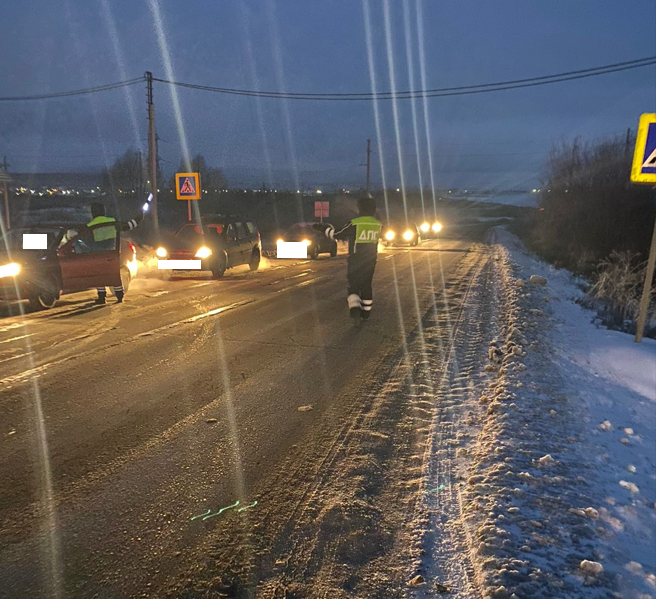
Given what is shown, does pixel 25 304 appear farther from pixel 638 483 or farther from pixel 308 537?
pixel 638 483

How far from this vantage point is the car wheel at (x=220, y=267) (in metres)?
14.7

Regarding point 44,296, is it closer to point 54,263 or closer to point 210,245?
point 54,263

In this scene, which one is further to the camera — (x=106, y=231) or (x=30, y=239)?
(x=106, y=231)

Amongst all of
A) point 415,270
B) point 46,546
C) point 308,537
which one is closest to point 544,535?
point 308,537

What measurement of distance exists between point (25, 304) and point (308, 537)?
32.1 feet

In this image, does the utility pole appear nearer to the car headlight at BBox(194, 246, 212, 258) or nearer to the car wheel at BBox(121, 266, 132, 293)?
the car headlight at BBox(194, 246, 212, 258)

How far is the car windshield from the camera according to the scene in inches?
384

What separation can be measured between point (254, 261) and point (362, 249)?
918cm

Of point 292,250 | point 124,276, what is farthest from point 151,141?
point 124,276

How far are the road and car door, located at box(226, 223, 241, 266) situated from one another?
21.0 feet

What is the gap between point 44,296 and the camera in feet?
32.2

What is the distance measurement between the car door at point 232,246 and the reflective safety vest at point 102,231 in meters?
5.11

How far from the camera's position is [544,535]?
9.64 ft

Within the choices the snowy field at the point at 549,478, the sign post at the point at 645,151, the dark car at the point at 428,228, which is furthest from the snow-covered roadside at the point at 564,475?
the dark car at the point at 428,228
